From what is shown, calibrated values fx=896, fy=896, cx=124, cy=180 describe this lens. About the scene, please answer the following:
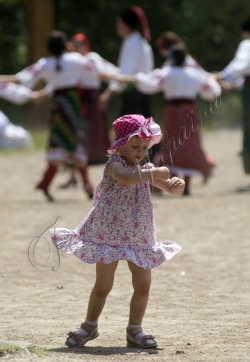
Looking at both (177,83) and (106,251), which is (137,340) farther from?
(177,83)

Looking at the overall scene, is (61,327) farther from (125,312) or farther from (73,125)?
(73,125)

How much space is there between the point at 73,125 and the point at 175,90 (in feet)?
3.71

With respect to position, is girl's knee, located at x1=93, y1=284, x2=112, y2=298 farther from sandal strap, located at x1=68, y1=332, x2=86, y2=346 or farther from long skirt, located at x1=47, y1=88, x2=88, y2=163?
long skirt, located at x1=47, y1=88, x2=88, y2=163

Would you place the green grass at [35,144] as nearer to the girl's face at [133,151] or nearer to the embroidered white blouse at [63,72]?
the embroidered white blouse at [63,72]

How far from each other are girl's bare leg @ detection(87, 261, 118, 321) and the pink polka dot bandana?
51 cm

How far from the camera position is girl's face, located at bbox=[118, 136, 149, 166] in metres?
4.00

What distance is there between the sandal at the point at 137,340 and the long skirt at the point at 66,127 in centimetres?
532

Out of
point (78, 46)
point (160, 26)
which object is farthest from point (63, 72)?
point (160, 26)

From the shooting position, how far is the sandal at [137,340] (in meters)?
3.92

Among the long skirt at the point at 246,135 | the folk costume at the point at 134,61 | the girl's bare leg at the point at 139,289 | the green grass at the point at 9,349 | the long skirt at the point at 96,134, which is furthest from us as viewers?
the long skirt at the point at 96,134

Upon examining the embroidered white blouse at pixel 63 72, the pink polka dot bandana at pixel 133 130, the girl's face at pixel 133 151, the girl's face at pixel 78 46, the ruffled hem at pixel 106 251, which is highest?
the girl's face at pixel 78 46

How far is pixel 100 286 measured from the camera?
399 cm

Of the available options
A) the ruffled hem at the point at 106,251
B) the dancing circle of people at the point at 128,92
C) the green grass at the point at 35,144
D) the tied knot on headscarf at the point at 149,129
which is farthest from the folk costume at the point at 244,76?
the green grass at the point at 35,144

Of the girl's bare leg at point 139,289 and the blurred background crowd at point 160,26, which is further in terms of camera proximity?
the blurred background crowd at point 160,26
